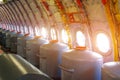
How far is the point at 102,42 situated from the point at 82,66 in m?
1.75

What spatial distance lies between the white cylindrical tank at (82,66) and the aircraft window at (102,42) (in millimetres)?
997

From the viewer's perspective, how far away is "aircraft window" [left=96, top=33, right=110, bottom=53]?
6.61 meters

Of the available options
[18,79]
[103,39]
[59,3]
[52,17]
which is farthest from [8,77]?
[52,17]

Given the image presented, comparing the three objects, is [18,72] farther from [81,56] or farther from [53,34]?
[53,34]

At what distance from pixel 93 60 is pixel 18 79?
2.92 m

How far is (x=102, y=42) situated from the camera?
275 inches

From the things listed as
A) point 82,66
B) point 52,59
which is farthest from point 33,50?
point 82,66

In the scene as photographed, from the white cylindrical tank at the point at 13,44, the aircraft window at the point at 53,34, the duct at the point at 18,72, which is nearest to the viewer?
the duct at the point at 18,72

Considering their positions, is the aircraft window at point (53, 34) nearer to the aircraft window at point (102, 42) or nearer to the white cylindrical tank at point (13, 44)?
the white cylindrical tank at point (13, 44)

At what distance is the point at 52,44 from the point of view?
7.93 metres

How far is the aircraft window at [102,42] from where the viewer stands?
21.7 ft

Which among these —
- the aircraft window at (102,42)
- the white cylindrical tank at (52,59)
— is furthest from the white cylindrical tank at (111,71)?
the white cylindrical tank at (52,59)

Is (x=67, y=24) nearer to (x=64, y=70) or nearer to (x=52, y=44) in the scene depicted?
(x=52, y=44)

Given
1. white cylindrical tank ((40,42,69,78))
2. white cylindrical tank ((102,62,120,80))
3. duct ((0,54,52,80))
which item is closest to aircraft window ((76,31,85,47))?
white cylindrical tank ((40,42,69,78))
